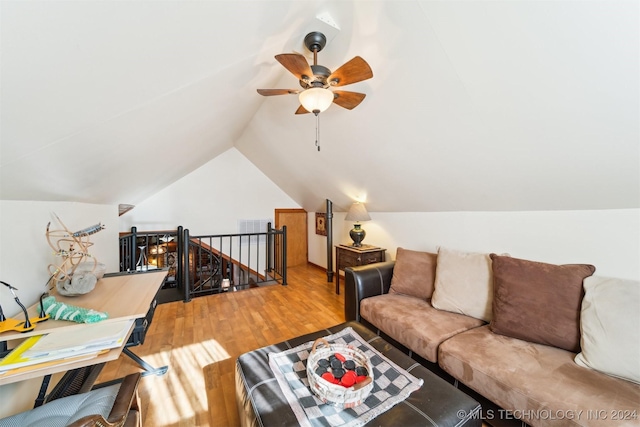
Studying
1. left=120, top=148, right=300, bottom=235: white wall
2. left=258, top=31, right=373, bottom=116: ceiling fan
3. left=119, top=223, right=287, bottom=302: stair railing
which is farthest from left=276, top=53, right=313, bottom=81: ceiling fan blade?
left=120, top=148, right=300, bottom=235: white wall

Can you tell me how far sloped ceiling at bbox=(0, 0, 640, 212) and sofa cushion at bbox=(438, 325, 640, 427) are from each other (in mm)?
1140

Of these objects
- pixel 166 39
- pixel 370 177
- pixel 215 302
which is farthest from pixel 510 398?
pixel 215 302

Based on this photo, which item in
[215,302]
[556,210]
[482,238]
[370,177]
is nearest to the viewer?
[556,210]

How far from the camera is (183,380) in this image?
1.75 m

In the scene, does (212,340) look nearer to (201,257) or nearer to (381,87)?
(201,257)

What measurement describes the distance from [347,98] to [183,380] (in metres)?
2.45

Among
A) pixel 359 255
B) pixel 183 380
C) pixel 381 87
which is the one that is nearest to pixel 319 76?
pixel 381 87

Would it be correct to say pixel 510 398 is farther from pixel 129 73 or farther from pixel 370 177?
pixel 129 73

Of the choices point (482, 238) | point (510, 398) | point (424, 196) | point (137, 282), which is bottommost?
point (510, 398)

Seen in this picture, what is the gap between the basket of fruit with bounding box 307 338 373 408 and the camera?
3.32ft

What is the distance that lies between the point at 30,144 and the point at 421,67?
6.77 ft

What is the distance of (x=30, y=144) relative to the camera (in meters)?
1.00

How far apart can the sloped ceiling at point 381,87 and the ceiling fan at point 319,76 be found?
0.12 m

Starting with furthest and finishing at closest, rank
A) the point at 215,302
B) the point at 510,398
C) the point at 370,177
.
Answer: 1. the point at 215,302
2. the point at 370,177
3. the point at 510,398
